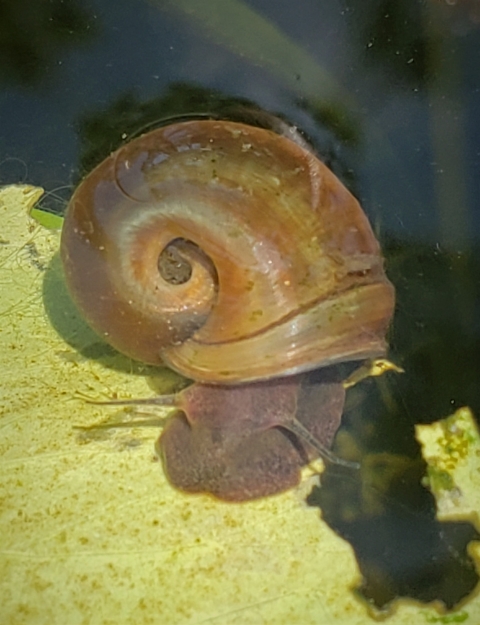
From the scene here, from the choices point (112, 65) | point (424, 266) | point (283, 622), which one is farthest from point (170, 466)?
point (112, 65)

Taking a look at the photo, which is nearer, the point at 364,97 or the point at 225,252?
the point at 225,252

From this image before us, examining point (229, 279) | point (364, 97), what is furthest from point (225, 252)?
point (364, 97)

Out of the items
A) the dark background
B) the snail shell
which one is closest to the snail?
the snail shell

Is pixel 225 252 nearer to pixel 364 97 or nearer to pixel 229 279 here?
pixel 229 279

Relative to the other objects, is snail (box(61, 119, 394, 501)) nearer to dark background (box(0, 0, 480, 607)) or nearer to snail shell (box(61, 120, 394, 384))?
snail shell (box(61, 120, 394, 384))

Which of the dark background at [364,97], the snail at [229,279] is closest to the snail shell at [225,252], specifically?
the snail at [229,279]

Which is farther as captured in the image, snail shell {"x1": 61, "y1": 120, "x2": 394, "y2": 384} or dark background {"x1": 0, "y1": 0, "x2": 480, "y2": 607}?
dark background {"x1": 0, "y1": 0, "x2": 480, "y2": 607}
